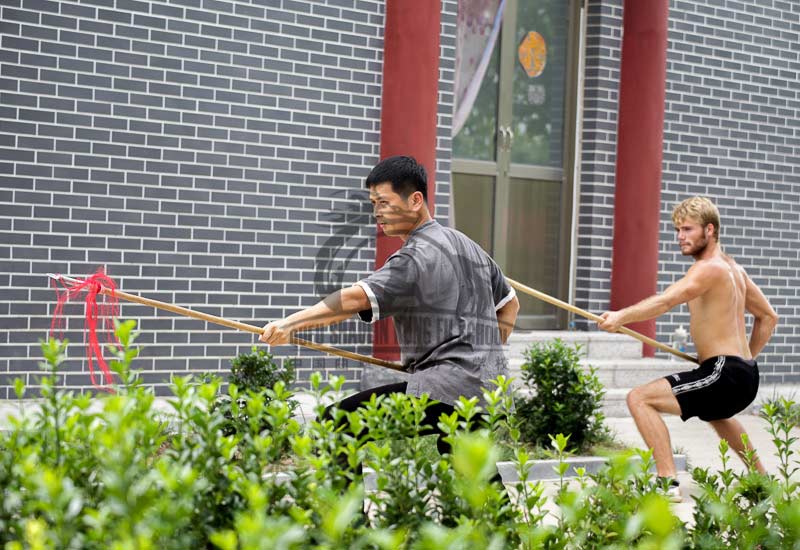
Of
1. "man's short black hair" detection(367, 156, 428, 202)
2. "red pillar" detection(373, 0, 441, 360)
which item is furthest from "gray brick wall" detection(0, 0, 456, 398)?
"man's short black hair" detection(367, 156, 428, 202)

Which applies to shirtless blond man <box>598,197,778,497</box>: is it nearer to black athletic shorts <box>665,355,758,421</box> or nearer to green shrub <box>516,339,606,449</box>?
black athletic shorts <box>665,355,758,421</box>

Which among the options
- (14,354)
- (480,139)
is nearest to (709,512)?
(14,354)

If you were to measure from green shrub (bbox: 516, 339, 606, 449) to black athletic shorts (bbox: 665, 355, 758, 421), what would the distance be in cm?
88

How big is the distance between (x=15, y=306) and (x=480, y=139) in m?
4.59

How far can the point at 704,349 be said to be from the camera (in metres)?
6.84

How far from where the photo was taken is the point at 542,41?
10562 millimetres

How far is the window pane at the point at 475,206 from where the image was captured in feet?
33.4

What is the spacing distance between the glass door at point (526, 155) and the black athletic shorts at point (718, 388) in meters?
3.82

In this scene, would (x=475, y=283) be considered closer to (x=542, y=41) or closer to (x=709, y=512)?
(x=709, y=512)

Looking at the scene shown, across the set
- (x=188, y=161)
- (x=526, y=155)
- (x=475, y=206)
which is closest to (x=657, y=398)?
(x=188, y=161)

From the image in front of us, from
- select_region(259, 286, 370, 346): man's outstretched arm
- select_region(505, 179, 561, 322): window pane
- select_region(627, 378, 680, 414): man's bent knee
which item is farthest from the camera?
select_region(505, 179, 561, 322): window pane

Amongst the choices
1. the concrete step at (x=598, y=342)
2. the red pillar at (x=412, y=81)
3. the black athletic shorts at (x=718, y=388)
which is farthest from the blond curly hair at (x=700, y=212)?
the concrete step at (x=598, y=342)

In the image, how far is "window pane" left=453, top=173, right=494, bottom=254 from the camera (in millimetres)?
10188

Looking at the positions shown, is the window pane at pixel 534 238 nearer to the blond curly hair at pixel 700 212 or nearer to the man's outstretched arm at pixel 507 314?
the blond curly hair at pixel 700 212
